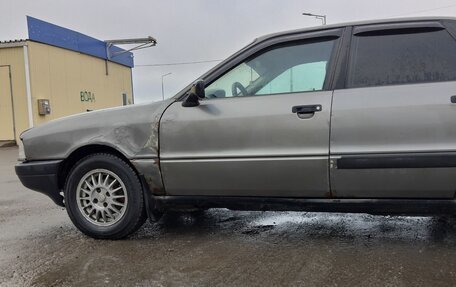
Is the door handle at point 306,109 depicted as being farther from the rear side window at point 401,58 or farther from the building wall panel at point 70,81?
the building wall panel at point 70,81

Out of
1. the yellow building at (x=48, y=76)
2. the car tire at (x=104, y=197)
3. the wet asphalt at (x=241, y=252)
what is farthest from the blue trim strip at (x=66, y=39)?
the car tire at (x=104, y=197)

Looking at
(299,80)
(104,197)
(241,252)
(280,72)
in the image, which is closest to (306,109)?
(299,80)

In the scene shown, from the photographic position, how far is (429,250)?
3645 mm

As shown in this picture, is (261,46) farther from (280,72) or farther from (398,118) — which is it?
(398,118)

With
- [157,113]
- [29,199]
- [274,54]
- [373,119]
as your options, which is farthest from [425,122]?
[29,199]

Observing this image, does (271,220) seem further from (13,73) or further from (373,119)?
(13,73)

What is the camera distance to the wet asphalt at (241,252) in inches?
126

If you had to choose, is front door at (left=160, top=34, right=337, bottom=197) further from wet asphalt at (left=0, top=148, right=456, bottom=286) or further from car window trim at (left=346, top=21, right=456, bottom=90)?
wet asphalt at (left=0, top=148, right=456, bottom=286)

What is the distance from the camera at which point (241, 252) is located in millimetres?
3732

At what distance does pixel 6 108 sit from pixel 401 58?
16.7 meters

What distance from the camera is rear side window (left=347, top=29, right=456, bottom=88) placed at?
346cm

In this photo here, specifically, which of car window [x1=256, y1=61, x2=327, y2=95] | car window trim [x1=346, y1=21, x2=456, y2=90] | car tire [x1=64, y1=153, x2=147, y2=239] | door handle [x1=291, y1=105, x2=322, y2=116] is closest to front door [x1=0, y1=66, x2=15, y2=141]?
car tire [x1=64, y1=153, x2=147, y2=239]

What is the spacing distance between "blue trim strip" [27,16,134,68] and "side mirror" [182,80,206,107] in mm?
15644

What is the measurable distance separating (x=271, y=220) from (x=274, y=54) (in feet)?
5.58
